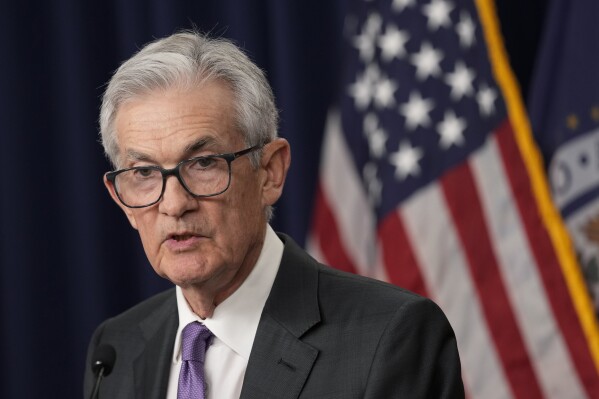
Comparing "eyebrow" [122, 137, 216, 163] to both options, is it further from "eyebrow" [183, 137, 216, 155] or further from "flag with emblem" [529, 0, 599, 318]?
"flag with emblem" [529, 0, 599, 318]

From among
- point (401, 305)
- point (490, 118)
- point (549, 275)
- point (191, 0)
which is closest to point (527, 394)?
point (549, 275)

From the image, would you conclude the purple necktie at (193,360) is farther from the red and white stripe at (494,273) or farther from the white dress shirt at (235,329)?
the red and white stripe at (494,273)

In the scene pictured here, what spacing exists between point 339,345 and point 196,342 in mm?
308

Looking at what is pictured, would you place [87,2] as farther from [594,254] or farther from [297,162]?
[594,254]

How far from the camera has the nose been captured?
5.71ft

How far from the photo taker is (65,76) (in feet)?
12.6

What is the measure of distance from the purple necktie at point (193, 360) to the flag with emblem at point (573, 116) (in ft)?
6.18

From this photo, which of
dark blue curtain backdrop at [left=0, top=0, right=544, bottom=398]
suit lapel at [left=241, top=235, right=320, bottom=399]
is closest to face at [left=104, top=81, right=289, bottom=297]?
suit lapel at [left=241, top=235, right=320, bottom=399]

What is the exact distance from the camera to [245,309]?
192cm

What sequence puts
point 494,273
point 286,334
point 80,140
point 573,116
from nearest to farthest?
1. point 286,334
2. point 494,273
3. point 573,116
4. point 80,140

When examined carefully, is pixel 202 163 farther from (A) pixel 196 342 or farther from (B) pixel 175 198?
(A) pixel 196 342

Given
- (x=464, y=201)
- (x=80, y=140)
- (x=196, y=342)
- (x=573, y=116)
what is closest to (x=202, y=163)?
(x=196, y=342)

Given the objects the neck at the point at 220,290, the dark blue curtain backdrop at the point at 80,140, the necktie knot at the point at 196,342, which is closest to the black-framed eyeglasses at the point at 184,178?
the neck at the point at 220,290

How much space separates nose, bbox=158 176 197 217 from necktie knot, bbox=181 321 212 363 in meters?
0.30
